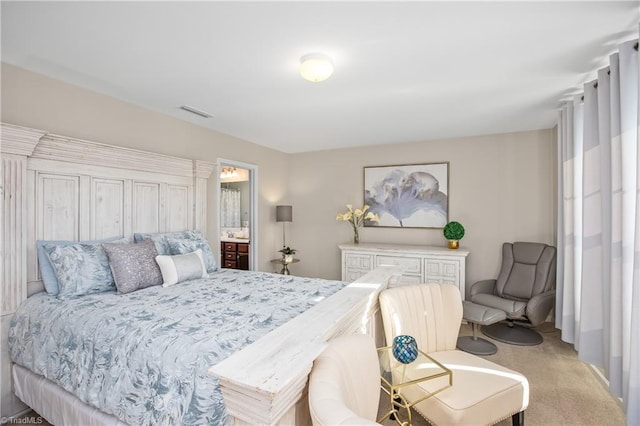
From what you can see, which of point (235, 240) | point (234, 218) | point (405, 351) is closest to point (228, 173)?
point (234, 218)

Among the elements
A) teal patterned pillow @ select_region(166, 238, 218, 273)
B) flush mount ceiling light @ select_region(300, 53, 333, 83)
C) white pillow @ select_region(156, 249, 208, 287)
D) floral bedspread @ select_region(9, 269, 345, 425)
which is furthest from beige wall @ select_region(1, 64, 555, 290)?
flush mount ceiling light @ select_region(300, 53, 333, 83)

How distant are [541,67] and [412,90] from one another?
0.92 metres

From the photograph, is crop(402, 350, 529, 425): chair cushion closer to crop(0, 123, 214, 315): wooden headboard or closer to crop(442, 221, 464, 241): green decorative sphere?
crop(442, 221, 464, 241): green decorative sphere

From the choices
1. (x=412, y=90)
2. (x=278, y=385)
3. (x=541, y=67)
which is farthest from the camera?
(x=412, y=90)

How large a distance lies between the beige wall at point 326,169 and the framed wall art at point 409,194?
0.10 meters

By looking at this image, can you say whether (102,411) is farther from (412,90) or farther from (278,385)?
(412,90)

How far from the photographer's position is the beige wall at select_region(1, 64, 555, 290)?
2506 millimetres

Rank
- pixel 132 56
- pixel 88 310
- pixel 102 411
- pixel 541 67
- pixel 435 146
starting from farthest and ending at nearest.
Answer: pixel 435 146, pixel 541 67, pixel 132 56, pixel 88 310, pixel 102 411

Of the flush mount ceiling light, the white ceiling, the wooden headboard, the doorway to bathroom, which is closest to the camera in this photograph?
the white ceiling

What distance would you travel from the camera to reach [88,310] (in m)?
1.87

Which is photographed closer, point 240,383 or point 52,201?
point 240,383

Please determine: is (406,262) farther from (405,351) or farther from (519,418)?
(405,351)

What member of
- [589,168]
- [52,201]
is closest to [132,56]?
[52,201]

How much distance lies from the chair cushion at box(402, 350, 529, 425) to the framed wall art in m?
2.83
